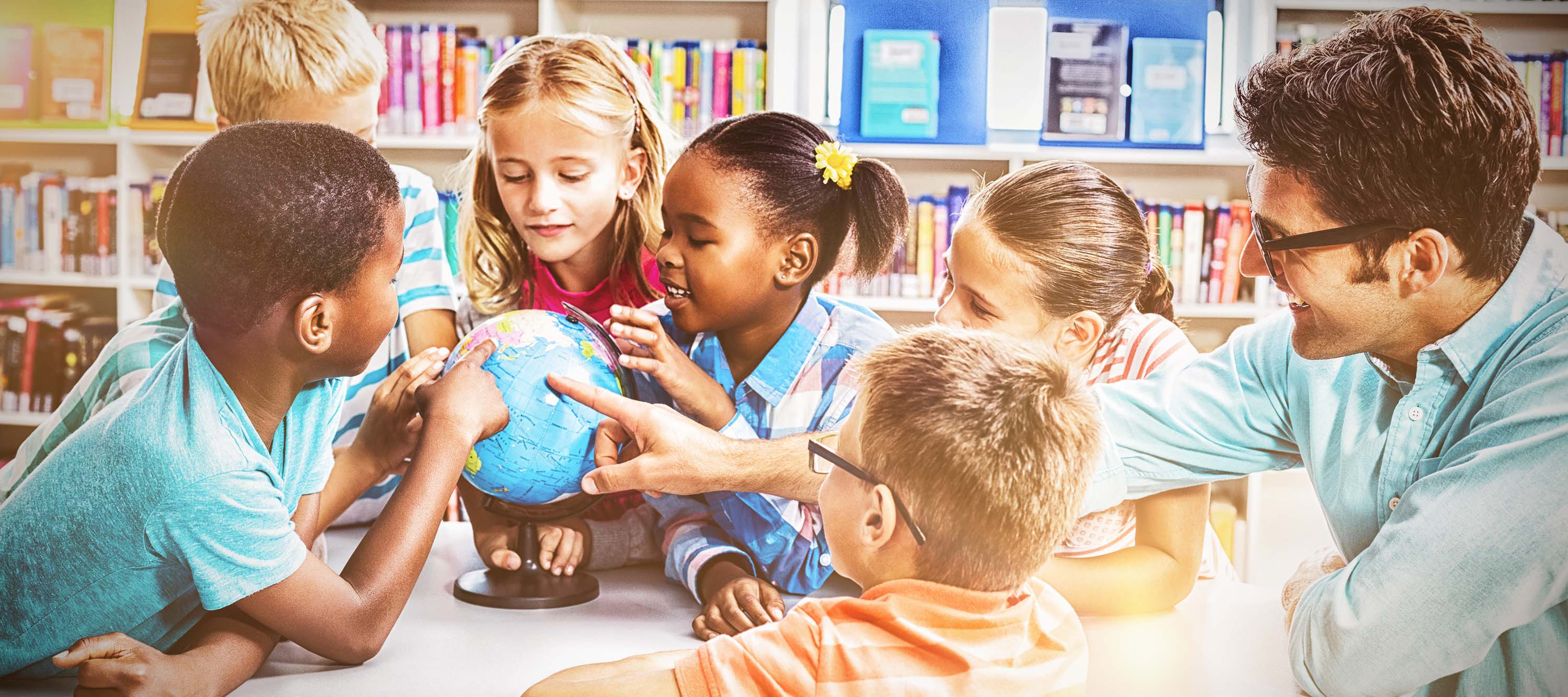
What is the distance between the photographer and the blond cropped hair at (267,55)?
143 centimetres

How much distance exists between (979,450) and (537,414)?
485 mm

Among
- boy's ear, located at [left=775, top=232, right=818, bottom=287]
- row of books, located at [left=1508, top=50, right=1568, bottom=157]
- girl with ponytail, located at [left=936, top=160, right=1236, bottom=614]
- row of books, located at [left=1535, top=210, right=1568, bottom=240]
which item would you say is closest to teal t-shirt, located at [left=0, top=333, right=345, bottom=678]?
boy's ear, located at [left=775, top=232, right=818, bottom=287]

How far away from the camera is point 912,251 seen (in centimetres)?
168

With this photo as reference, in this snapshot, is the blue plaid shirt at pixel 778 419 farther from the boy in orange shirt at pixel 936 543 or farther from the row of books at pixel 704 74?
the row of books at pixel 704 74

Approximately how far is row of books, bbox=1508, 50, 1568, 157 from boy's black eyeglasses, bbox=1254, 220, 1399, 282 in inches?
12.5

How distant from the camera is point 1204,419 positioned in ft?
3.76

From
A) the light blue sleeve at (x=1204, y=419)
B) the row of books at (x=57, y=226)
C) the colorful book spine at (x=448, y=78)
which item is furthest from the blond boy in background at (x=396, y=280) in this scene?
the light blue sleeve at (x=1204, y=419)

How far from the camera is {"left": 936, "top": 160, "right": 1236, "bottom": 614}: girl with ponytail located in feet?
3.72

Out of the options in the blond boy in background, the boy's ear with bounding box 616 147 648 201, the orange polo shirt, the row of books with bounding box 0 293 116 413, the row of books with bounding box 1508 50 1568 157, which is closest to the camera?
the orange polo shirt

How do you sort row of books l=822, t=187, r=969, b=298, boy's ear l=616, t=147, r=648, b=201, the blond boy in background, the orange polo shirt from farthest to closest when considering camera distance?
1. row of books l=822, t=187, r=969, b=298
2. boy's ear l=616, t=147, r=648, b=201
3. the blond boy in background
4. the orange polo shirt

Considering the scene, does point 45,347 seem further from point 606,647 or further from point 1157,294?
point 1157,294

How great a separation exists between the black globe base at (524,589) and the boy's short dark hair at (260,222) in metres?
0.42

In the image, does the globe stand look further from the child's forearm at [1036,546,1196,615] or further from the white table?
the child's forearm at [1036,546,1196,615]

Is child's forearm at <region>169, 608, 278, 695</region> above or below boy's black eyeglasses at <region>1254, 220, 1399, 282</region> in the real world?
below
